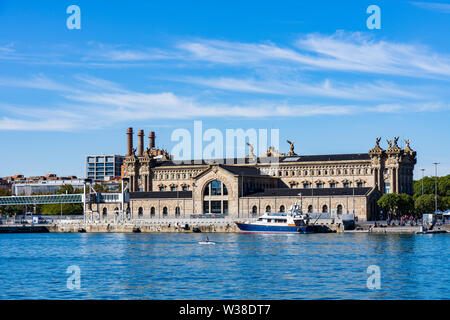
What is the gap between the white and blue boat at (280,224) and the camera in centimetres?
8756

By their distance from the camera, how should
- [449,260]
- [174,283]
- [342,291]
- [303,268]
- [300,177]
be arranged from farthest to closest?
[300,177]
[449,260]
[303,268]
[174,283]
[342,291]

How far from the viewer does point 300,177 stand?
378 ft

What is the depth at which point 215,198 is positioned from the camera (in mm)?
108312

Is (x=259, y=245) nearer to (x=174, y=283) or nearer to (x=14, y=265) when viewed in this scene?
(x=14, y=265)

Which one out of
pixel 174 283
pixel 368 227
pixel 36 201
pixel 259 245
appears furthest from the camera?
pixel 36 201

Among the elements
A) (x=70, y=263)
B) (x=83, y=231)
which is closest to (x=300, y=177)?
(x=83, y=231)

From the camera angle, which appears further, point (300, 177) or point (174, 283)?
point (300, 177)

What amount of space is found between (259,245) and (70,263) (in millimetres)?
21488

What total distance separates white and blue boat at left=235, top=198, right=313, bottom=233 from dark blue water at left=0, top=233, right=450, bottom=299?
23.7 meters

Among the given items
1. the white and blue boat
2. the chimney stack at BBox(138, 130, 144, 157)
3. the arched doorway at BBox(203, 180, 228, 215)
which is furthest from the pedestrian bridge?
the white and blue boat

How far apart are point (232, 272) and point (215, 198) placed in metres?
67.9

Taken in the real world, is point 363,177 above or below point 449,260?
above

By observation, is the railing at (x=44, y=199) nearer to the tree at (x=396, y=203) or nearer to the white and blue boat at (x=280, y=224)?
the white and blue boat at (x=280, y=224)

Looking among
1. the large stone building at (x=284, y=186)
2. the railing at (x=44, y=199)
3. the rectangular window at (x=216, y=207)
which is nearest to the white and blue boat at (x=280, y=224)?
the large stone building at (x=284, y=186)
